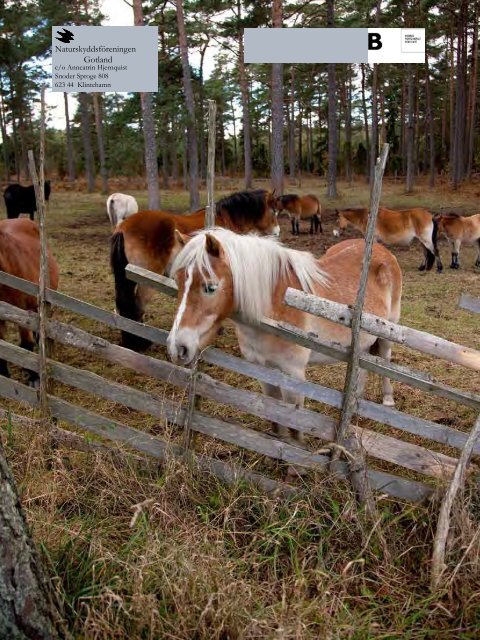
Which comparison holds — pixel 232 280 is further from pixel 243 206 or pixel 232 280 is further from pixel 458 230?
pixel 458 230

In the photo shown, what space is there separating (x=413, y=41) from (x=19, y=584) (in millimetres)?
5813

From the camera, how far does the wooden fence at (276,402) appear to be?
2.68 metres

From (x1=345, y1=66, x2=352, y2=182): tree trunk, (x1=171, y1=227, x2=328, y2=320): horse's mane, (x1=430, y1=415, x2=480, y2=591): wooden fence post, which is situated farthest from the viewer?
(x1=345, y1=66, x2=352, y2=182): tree trunk

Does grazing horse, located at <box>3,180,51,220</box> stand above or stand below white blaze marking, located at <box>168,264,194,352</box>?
above

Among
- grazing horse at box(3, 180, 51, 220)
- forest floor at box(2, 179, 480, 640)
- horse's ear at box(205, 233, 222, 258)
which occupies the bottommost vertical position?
forest floor at box(2, 179, 480, 640)

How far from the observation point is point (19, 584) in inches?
76.7

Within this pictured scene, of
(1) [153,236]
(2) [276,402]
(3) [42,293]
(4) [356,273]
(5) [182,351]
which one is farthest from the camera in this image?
(1) [153,236]

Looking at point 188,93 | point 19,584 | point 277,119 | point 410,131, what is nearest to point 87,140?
point 188,93

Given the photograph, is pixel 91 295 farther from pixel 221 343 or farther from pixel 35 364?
pixel 35 364

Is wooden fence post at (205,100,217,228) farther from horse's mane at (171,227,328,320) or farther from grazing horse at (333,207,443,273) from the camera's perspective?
grazing horse at (333,207,443,273)

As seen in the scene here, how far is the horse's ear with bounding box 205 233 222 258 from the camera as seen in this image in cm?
281

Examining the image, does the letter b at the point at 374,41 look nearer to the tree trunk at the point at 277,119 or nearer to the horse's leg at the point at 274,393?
the horse's leg at the point at 274,393

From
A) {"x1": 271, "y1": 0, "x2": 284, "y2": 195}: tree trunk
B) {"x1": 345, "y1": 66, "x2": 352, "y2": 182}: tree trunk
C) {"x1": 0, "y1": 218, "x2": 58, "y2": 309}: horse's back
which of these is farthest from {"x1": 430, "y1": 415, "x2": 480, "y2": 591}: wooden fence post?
{"x1": 345, "y1": 66, "x2": 352, "y2": 182}: tree trunk

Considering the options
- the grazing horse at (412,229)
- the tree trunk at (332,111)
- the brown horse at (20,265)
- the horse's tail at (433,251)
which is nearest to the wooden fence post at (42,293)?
the brown horse at (20,265)
